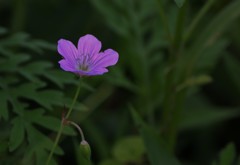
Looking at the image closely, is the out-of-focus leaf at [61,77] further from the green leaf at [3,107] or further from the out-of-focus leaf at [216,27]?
the out-of-focus leaf at [216,27]

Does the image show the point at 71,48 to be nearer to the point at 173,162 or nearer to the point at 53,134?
the point at 173,162

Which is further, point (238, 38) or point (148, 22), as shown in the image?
point (238, 38)

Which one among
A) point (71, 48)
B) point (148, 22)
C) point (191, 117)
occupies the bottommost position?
point (71, 48)

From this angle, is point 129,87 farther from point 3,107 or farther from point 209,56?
point 3,107

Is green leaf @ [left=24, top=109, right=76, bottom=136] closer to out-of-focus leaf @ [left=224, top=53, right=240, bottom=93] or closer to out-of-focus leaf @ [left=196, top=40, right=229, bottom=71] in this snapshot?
out-of-focus leaf @ [left=196, top=40, right=229, bottom=71]

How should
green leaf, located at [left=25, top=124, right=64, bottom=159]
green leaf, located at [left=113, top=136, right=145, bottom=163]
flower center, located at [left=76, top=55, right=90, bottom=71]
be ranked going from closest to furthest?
flower center, located at [left=76, top=55, right=90, bottom=71], green leaf, located at [left=25, top=124, right=64, bottom=159], green leaf, located at [left=113, top=136, right=145, bottom=163]

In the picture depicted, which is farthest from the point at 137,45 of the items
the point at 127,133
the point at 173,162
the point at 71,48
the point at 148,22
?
the point at 71,48

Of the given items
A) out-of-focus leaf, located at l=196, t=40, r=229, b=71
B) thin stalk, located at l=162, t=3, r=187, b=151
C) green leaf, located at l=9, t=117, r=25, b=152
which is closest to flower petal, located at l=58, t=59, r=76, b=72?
green leaf, located at l=9, t=117, r=25, b=152
